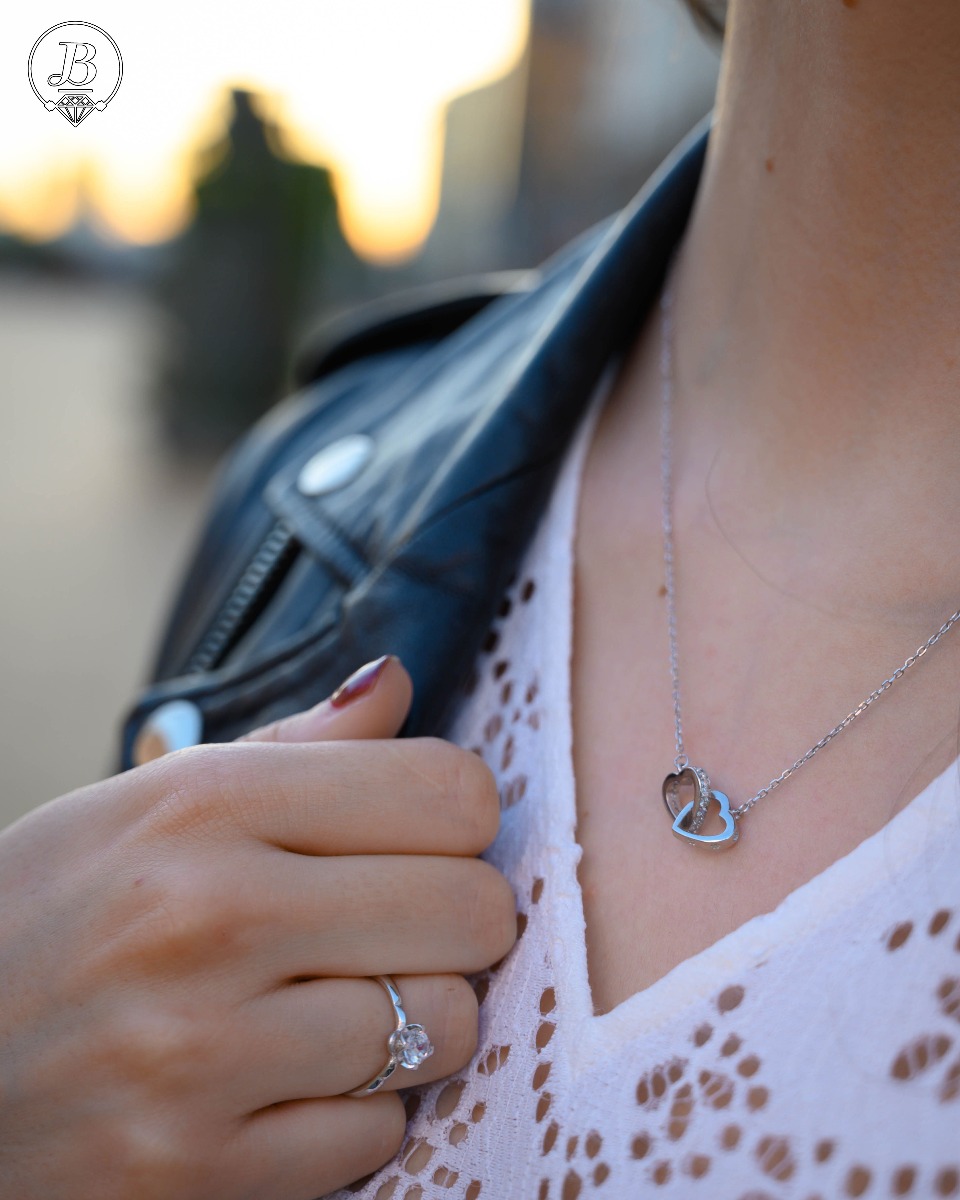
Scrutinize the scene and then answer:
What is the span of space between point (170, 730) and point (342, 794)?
0.55 metres

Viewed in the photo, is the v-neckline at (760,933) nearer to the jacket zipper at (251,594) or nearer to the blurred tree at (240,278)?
the jacket zipper at (251,594)

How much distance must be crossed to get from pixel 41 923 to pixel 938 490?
0.84m

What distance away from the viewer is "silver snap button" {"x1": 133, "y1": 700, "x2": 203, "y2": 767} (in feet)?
4.10

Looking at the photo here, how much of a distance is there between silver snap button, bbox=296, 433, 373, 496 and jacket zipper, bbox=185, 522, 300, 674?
7cm

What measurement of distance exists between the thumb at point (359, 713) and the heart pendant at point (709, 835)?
26 centimetres

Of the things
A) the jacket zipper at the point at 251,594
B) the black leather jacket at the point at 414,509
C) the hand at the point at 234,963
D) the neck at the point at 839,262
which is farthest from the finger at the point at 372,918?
the jacket zipper at the point at 251,594

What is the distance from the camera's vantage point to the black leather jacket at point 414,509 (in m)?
1.06

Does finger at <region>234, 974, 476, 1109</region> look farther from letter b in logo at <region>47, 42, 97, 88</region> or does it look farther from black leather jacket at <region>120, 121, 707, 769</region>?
letter b in logo at <region>47, 42, 97, 88</region>

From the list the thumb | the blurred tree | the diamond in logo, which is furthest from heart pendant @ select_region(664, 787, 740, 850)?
the blurred tree

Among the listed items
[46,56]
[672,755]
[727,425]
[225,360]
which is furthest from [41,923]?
[225,360]

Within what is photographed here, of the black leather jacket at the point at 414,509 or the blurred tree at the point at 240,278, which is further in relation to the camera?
the blurred tree at the point at 240,278

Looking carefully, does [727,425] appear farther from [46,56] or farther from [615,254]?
[46,56]

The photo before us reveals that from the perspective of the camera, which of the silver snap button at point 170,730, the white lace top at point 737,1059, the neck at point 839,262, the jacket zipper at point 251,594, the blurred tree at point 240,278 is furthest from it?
the blurred tree at point 240,278

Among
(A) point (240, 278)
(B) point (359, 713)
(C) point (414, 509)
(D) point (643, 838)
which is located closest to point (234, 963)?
(B) point (359, 713)
